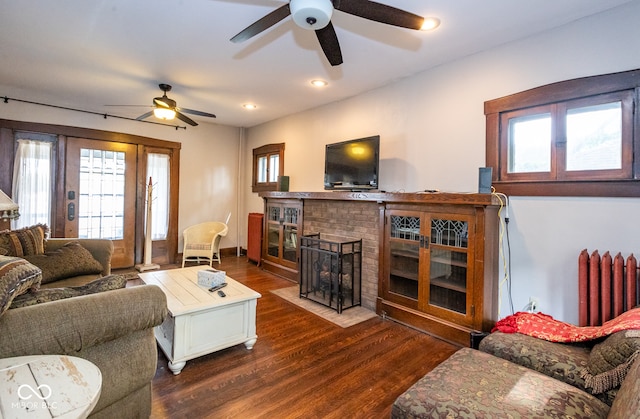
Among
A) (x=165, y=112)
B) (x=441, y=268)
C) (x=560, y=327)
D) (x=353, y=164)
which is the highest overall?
(x=165, y=112)

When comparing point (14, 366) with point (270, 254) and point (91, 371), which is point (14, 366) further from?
point (270, 254)

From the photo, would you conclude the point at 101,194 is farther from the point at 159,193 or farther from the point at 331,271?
the point at 331,271

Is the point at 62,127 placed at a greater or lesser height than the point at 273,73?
lesser

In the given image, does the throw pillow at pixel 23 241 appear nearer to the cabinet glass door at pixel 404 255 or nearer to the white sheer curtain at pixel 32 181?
the white sheer curtain at pixel 32 181

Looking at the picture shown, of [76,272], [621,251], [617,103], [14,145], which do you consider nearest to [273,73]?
[76,272]

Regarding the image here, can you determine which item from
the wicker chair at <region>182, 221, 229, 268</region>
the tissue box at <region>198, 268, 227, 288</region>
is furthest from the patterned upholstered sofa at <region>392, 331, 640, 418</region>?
the wicker chair at <region>182, 221, 229, 268</region>

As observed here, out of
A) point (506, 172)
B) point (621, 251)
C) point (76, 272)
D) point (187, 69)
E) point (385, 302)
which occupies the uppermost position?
point (187, 69)

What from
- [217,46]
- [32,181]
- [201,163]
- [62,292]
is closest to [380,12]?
[217,46]

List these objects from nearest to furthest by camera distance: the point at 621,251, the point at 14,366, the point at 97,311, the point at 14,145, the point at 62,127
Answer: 1. the point at 14,366
2. the point at 97,311
3. the point at 621,251
4. the point at 14,145
5. the point at 62,127

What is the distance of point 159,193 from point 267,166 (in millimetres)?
1979

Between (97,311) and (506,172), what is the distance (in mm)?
3025

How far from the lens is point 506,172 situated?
262cm

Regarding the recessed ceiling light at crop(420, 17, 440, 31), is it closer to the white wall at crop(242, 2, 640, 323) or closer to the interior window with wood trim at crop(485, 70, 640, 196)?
the white wall at crop(242, 2, 640, 323)

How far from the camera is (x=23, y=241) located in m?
2.46
